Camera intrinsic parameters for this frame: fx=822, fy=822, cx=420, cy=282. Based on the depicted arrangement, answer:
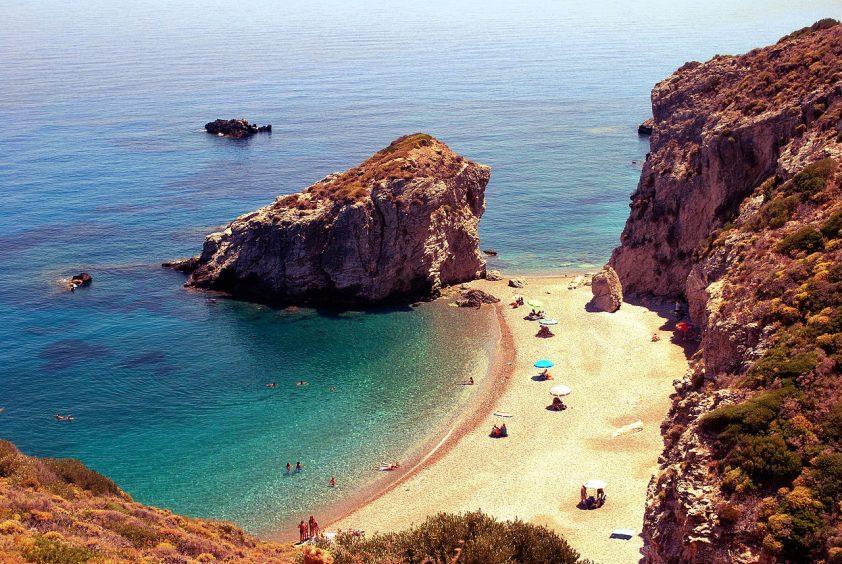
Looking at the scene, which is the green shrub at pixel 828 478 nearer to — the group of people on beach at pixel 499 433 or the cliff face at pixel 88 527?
the cliff face at pixel 88 527

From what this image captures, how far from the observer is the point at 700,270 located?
5341 cm

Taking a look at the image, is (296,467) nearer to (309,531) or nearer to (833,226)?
(309,531)

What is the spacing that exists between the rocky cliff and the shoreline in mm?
14518

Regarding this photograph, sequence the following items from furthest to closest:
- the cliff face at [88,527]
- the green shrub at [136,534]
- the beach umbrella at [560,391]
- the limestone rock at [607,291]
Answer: the limestone rock at [607,291] < the beach umbrella at [560,391] < the green shrub at [136,534] < the cliff face at [88,527]

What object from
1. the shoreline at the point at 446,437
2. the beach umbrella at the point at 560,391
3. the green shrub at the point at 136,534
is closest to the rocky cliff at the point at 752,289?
the beach umbrella at the point at 560,391

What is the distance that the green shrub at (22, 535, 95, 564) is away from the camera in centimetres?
2305

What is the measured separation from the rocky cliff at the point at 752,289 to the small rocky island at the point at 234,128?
308 feet

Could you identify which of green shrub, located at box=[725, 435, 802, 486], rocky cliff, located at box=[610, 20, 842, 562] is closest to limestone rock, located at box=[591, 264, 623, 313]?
rocky cliff, located at box=[610, 20, 842, 562]

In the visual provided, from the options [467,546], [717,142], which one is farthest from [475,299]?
[467,546]

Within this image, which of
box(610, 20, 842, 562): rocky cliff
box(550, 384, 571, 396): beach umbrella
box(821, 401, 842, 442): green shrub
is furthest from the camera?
box(550, 384, 571, 396): beach umbrella

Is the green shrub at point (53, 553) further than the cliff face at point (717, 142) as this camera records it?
No

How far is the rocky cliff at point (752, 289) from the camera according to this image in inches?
1101

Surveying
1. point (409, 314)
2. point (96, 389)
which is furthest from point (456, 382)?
point (96, 389)

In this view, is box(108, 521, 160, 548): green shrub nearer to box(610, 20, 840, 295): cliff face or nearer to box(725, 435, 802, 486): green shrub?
box(725, 435, 802, 486): green shrub
